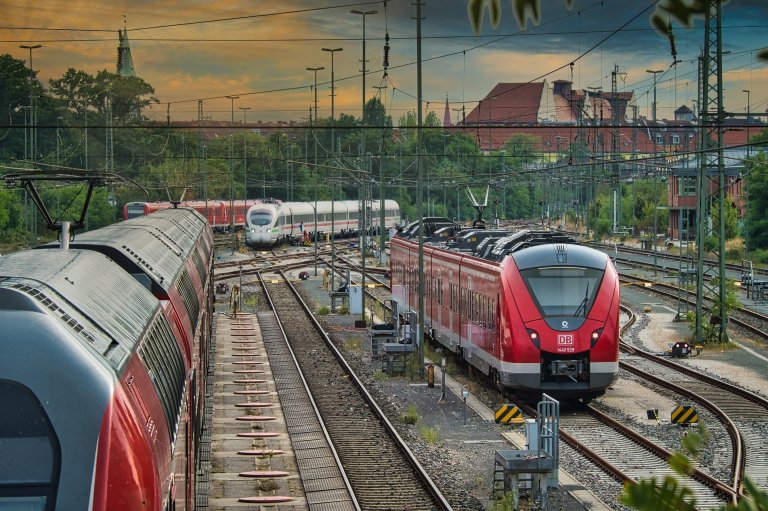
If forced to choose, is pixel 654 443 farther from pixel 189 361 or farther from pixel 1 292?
pixel 1 292

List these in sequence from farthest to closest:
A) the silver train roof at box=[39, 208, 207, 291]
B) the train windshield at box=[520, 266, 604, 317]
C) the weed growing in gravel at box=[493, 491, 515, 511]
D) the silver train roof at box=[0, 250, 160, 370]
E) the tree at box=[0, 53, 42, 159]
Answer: the tree at box=[0, 53, 42, 159] → the train windshield at box=[520, 266, 604, 317] → the weed growing in gravel at box=[493, 491, 515, 511] → the silver train roof at box=[39, 208, 207, 291] → the silver train roof at box=[0, 250, 160, 370]

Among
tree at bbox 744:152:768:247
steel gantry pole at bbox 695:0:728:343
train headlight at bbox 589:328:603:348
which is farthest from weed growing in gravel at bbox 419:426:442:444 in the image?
tree at bbox 744:152:768:247

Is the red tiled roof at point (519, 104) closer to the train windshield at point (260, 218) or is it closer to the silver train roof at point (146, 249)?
the train windshield at point (260, 218)

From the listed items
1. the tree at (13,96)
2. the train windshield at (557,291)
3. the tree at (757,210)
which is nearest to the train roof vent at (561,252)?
the train windshield at (557,291)

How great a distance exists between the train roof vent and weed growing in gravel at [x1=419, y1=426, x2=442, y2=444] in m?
3.64

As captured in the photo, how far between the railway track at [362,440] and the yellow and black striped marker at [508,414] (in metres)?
1.80

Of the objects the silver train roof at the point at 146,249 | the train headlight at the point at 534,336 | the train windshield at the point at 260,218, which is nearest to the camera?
the silver train roof at the point at 146,249

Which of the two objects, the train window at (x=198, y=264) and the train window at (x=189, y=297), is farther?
the train window at (x=198, y=264)

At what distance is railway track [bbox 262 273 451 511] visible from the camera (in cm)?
1581

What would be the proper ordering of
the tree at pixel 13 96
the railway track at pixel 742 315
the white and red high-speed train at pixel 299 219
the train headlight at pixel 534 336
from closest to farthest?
the train headlight at pixel 534 336 → the railway track at pixel 742 315 → the white and red high-speed train at pixel 299 219 → the tree at pixel 13 96

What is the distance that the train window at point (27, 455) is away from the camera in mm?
4883

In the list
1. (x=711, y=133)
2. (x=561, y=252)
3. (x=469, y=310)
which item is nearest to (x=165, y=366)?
(x=561, y=252)

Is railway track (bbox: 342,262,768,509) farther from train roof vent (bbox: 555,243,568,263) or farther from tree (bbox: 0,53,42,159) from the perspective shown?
tree (bbox: 0,53,42,159)

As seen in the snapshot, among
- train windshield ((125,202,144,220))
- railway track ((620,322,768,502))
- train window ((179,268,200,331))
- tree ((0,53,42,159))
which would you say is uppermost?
tree ((0,53,42,159))
